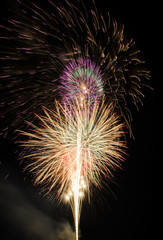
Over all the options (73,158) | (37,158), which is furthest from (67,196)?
(37,158)

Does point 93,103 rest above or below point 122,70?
below

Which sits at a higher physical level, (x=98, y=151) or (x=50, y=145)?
(x=50, y=145)

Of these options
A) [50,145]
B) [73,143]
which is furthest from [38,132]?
[73,143]

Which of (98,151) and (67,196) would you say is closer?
(98,151)

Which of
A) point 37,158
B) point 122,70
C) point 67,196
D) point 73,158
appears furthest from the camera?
point 67,196

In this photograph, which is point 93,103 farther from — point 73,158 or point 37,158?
point 37,158

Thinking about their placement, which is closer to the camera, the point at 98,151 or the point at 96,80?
the point at 96,80

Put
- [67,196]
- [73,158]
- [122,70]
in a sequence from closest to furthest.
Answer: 1. [122,70]
2. [73,158]
3. [67,196]

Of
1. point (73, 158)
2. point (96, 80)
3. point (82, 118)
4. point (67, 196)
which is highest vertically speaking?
point (96, 80)

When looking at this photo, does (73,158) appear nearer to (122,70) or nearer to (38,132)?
(38,132)
